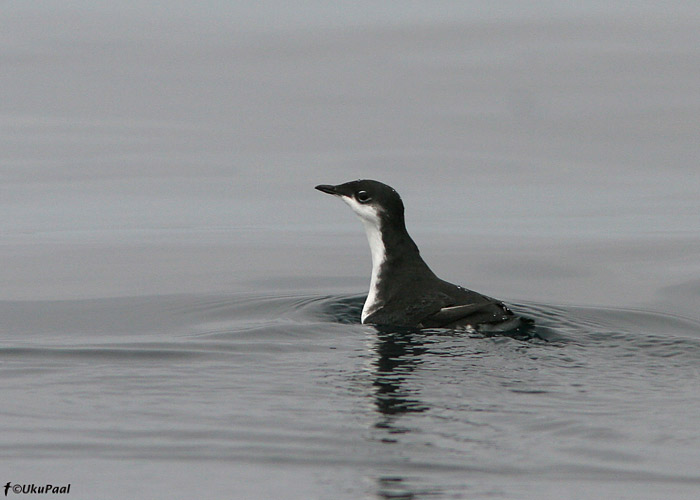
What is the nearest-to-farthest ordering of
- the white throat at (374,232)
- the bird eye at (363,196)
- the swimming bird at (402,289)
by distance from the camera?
the swimming bird at (402,289) → the white throat at (374,232) → the bird eye at (363,196)

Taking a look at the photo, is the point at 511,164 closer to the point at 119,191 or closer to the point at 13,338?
the point at 119,191

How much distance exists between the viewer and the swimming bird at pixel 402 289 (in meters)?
11.1

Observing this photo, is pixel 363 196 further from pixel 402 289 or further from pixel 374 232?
pixel 402 289

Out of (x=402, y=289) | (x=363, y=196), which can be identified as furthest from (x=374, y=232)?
(x=402, y=289)

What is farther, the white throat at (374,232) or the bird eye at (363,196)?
the bird eye at (363,196)

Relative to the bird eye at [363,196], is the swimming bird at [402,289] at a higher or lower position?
lower

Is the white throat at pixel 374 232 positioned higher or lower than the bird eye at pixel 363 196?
lower

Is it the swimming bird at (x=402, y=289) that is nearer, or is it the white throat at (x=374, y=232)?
the swimming bird at (x=402, y=289)

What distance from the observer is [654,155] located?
2402 cm

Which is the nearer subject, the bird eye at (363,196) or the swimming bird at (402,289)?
the swimming bird at (402,289)

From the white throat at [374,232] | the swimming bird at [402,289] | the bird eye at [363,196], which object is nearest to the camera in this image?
the swimming bird at [402,289]

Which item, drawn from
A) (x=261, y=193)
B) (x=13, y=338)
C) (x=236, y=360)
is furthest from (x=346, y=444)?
(x=261, y=193)

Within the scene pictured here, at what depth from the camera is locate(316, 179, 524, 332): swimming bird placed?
36.4ft

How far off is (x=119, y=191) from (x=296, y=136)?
5403 millimetres
